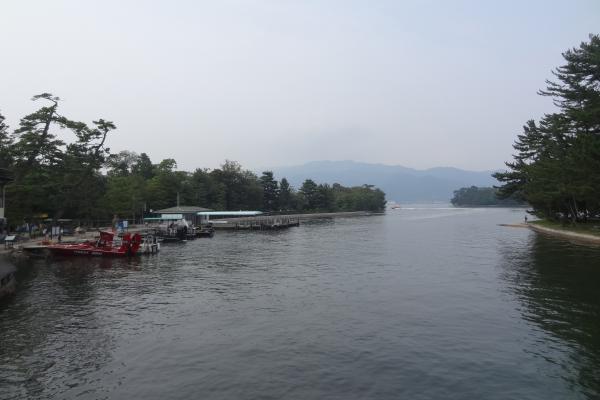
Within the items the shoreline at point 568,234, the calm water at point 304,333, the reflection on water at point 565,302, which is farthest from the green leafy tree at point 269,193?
the calm water at point 304,333

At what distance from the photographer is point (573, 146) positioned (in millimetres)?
55875

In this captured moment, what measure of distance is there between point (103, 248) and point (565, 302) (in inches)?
1618

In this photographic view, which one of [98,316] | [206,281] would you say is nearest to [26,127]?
[206,281]

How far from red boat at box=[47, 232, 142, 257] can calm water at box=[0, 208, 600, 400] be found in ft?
23.6

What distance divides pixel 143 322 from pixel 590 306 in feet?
76.4

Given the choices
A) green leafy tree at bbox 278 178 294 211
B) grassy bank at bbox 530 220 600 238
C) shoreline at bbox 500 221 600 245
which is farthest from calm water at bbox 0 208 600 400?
green leafy tree at bbox 278 178 294 211

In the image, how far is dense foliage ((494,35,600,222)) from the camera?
48281 mm

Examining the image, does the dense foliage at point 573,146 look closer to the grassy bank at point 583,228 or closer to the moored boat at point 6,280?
the grassy bank at point 583,228

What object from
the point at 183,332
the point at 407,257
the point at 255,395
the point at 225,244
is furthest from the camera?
the point at 225,244

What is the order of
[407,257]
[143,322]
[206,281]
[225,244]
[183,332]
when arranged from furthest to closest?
[225,244]
[407,257]
[206,281]
[143,322]
[183,332]

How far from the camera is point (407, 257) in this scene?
4562 centimetres

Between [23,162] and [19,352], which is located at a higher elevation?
[23,162]

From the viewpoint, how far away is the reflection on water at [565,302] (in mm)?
15705

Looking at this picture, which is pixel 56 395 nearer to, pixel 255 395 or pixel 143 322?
pixel 255 395
